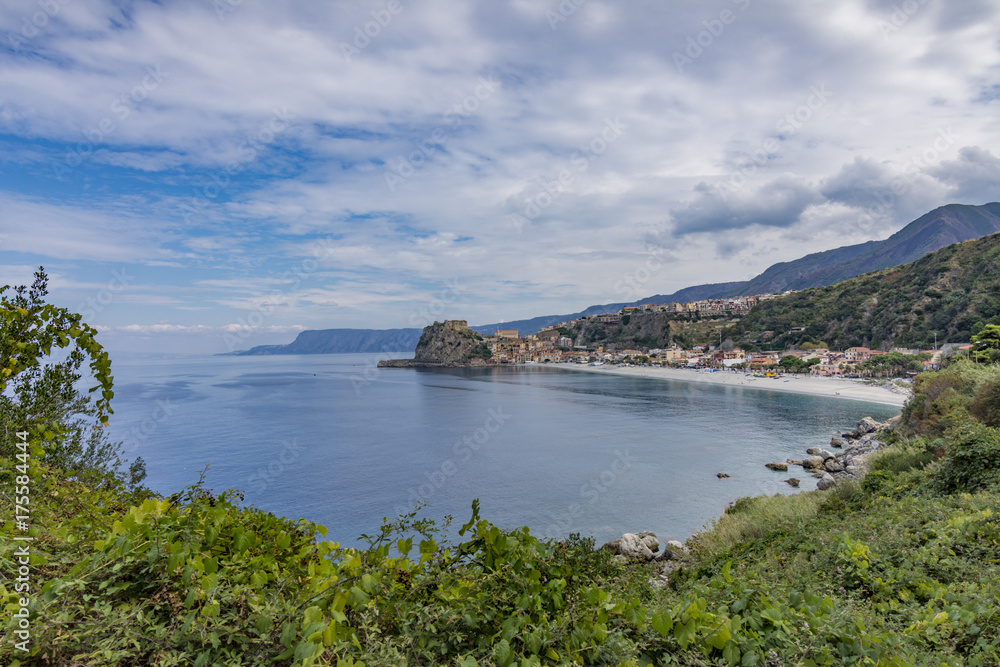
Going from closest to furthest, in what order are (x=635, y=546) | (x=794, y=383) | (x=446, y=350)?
(x=635, y=546) → (x=794, y=383) → (x=446, y=350)

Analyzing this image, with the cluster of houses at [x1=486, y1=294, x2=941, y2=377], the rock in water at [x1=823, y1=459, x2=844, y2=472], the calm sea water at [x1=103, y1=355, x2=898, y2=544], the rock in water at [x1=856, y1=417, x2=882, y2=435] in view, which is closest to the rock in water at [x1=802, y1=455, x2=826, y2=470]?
the rock in water at [x1=823, y1=459, x2=844, y2=472]

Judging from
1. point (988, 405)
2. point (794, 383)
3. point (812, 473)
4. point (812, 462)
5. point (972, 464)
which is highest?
point (988, 405)

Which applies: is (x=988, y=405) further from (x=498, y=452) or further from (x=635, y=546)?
(x=498, y=452)

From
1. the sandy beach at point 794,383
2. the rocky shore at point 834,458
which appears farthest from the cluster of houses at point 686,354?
the rocky shore at point 834,458

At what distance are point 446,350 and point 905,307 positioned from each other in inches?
4607

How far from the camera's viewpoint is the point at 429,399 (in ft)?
220

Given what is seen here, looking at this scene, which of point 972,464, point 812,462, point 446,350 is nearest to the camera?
point 972,464

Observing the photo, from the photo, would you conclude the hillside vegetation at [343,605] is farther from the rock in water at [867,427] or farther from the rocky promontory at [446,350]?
the rocky promontory at [446,350]

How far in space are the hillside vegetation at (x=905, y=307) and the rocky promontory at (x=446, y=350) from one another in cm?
8161

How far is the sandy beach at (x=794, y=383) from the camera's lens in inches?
2147

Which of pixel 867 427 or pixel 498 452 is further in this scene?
pixel 867 427

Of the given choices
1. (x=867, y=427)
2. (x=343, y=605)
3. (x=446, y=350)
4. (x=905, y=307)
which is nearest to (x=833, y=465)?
(x=867, y=427)

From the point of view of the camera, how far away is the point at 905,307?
255ft

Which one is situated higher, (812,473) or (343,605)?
(343,605)
